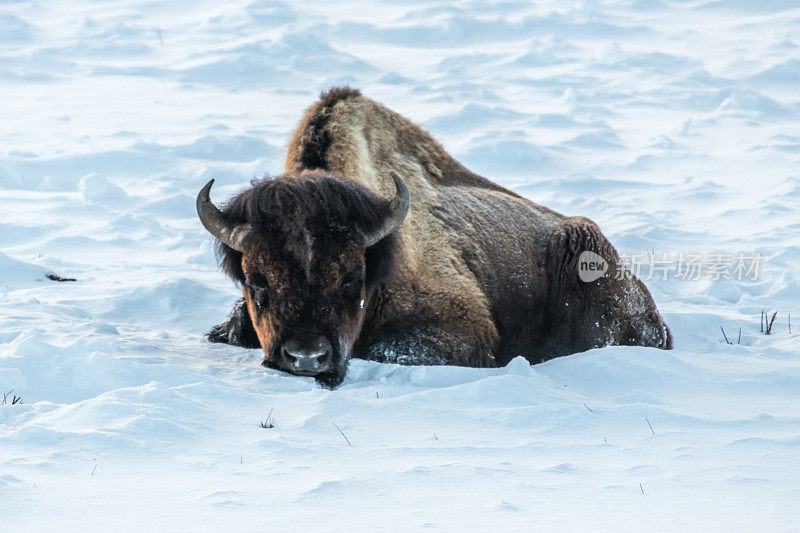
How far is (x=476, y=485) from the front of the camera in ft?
10.0

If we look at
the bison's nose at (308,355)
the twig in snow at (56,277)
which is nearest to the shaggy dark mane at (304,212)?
the bison's nose at (308,355)

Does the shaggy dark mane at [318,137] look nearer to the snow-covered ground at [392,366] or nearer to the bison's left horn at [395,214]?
the bison's left horn at [395,214]

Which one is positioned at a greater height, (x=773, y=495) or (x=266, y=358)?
(x=773, y=495)

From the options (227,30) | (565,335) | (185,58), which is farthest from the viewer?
(227,30)

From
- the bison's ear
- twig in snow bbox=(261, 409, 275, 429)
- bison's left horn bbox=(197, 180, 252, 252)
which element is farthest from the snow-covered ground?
bison's left horn bbox=(197, 180, 252, 252)

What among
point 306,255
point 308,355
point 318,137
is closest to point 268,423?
point 308,355

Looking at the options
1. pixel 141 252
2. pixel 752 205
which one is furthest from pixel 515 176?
pixel 141 252

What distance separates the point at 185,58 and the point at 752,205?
9.68 metres

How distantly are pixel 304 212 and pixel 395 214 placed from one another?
526 mm

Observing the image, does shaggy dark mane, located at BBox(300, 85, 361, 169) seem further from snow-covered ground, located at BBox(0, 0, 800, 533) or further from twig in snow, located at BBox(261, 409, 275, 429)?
twig in snow, located at BBox(261, 409, 275, 429)

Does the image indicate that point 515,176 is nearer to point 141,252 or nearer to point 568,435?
point 141,252

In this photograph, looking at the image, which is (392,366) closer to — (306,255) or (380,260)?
(380,260)

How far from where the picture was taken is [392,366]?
15.8 feet

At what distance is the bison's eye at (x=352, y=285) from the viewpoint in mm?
4691
